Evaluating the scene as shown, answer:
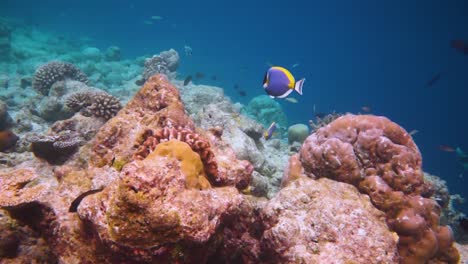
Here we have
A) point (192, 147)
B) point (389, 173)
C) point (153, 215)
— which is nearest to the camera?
point (153, 215)

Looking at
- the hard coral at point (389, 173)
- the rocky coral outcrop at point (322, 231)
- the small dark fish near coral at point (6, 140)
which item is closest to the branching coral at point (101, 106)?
the small dark fish near coral at point (6, 140)

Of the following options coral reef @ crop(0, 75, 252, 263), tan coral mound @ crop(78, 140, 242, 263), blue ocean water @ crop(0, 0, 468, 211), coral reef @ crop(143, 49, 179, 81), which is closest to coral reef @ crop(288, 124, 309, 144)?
coral reef @ crop(143, 49, 179, 81)

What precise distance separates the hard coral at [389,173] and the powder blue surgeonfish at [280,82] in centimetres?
97

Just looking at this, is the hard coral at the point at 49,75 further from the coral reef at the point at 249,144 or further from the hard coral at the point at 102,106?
the hard coral at the point at 102,106

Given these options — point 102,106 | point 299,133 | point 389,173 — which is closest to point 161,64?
point 299,133

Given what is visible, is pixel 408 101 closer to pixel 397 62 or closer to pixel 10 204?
pixel 397 62

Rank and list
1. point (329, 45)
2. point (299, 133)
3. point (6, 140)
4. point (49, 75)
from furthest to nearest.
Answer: point (329, 45) < point (299, 133) < point (49, 75) < point (6, 140)

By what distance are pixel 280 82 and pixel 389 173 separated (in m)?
2.21

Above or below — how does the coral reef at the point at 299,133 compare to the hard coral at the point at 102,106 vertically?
above

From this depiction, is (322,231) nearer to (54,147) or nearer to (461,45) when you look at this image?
(54,147)

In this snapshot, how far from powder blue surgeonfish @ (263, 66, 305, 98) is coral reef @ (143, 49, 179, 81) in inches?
417

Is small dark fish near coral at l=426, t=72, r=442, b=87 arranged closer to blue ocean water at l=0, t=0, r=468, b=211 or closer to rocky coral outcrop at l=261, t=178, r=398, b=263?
rocky coral outcrop at l=261, t=178, r=398, b=263

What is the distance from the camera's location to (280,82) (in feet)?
15.9

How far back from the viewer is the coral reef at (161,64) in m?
14.6
